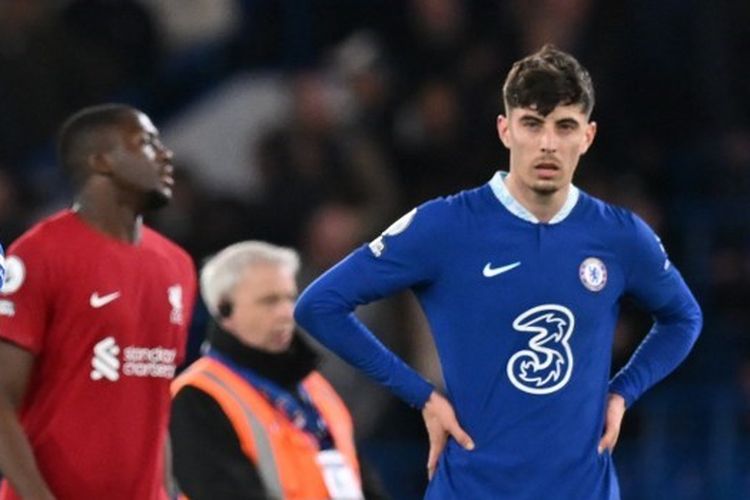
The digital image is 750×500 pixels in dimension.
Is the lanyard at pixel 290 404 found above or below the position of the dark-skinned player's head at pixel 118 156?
below

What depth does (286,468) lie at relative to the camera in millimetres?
6531

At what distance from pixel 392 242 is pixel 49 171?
222 inches

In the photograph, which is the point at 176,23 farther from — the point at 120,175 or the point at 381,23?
the point at 120,175

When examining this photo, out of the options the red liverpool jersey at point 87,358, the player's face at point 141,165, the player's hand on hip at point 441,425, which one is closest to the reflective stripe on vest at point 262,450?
the red liverpool jersey at point 87,358

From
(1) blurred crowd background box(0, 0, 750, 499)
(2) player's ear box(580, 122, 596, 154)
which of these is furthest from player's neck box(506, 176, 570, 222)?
(1) blurred crowd background box(0, 0, 750, 499)

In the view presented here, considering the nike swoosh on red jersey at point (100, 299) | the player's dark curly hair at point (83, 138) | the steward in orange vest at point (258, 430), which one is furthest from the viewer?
the steward in orange vest at point (258, 430)

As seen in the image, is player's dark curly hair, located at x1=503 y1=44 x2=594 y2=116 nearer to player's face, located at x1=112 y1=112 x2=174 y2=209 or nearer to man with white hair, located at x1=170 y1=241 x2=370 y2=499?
player's face, located at x1=112 y1=112 x2=174 y2=209

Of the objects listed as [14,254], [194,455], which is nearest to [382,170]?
[194,455]

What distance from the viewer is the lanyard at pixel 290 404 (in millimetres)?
6613

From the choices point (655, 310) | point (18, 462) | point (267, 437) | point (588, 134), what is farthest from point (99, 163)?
point (655, 310)

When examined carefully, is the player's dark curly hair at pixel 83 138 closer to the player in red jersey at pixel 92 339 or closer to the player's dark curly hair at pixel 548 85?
the player in red jersey at pixel 92 339

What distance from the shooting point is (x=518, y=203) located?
527 centimetres

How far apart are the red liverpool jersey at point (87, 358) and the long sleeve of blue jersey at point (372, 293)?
653mm

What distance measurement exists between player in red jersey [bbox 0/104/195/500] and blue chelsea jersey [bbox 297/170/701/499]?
67 cm
